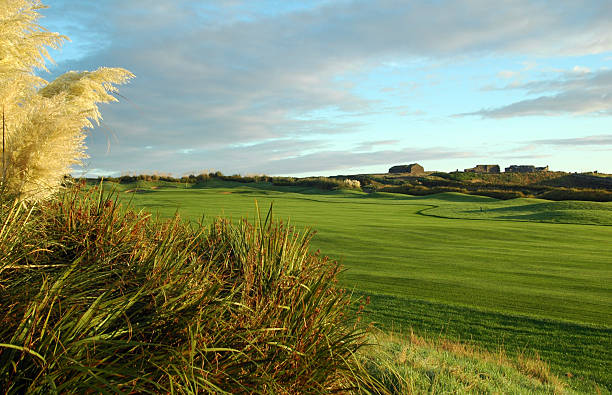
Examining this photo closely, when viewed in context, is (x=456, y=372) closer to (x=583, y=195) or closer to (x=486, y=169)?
(x=583, y=195)

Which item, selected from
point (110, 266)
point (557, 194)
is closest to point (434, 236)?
point (110, 266)

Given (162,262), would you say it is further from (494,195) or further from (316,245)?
(494,195)

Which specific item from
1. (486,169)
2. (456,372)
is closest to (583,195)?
(456,372)

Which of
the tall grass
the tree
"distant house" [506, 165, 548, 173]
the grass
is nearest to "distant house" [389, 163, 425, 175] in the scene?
"distant house" [506, 165, 548, 173]

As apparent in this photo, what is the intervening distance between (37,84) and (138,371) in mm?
5752

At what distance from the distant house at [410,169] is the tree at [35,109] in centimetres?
6667

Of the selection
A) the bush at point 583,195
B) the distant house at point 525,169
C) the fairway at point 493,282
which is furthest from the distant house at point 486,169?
the fairway at point 493,282

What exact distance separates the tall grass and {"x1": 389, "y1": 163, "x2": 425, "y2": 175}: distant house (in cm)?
6894

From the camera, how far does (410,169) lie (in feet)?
233

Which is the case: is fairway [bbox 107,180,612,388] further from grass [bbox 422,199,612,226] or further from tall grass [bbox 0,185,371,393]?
grass [bbox 422,199,612,226]

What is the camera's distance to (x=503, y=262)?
9367 mm

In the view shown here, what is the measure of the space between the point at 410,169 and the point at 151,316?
235ft

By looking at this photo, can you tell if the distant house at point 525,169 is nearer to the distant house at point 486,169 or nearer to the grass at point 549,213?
the distant house at point 486,169

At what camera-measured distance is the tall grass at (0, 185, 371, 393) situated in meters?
1.71
